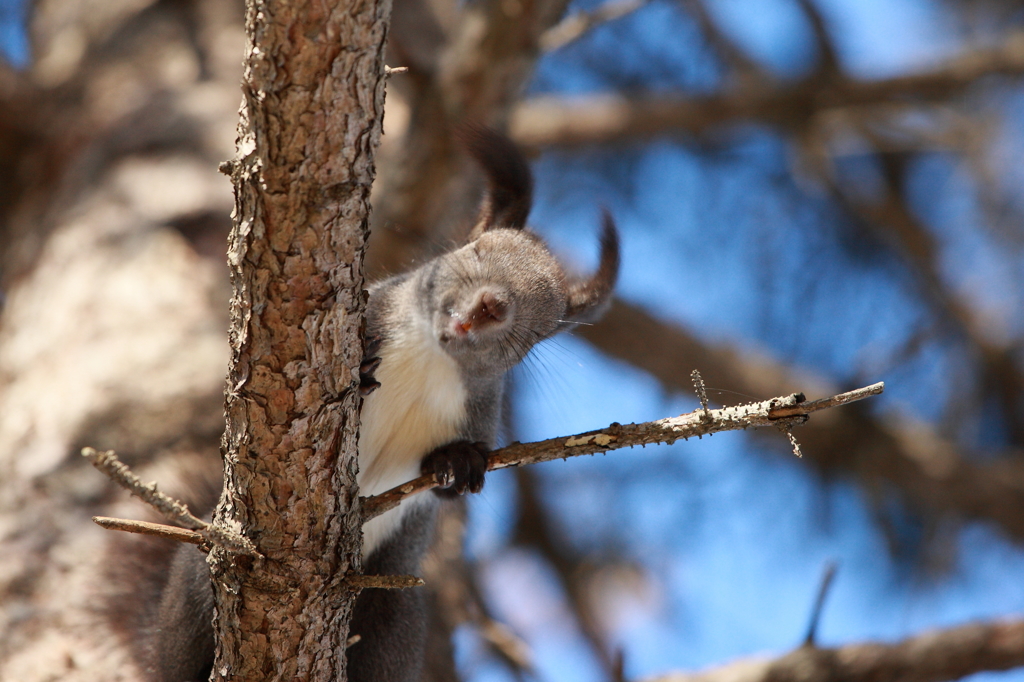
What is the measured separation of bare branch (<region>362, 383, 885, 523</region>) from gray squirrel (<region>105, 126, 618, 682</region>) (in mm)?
397

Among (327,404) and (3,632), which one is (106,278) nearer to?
(3,632)

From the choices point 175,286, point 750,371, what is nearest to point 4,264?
point 175,286

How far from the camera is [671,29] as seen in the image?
573 centimetres

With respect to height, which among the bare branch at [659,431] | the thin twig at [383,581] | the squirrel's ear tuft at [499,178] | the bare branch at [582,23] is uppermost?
the bare branch at [582,23]

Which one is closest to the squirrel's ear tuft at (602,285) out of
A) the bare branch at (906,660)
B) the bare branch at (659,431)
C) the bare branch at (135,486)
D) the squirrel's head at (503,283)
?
the squirrel's head at (503,283)

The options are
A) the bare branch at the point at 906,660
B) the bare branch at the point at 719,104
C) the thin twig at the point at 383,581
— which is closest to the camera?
the thin twig at the point at 383,581

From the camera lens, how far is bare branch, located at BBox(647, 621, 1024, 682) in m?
2.60

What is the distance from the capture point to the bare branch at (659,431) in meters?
1.40

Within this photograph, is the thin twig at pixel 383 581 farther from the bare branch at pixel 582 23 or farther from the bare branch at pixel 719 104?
the bare branch at pixel 719 104

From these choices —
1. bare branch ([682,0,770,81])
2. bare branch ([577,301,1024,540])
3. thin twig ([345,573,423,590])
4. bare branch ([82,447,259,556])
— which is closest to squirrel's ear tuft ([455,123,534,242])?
thin twig ([345,573,423,590])

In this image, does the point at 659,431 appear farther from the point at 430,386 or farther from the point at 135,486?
the point at 430,386

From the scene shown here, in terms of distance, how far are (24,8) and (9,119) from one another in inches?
67.4

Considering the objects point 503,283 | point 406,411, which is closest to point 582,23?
point 503,283

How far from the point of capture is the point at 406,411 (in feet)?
7.72
